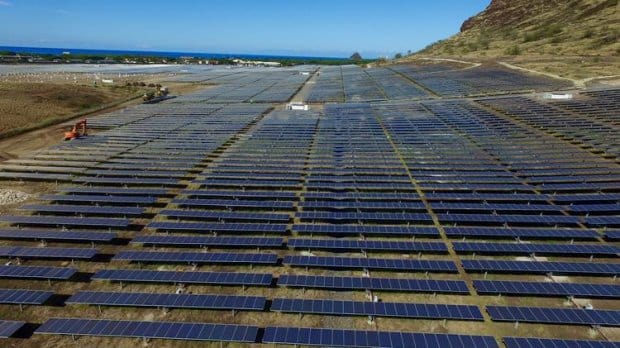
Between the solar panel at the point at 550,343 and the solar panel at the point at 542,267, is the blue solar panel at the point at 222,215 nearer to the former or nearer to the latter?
the solar panel at the point at 542,267

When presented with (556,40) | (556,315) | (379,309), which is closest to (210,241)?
(379,309)

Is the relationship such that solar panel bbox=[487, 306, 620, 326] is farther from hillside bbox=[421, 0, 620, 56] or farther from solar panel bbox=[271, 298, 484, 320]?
hillside bbox=[421, 0, 620, 56]

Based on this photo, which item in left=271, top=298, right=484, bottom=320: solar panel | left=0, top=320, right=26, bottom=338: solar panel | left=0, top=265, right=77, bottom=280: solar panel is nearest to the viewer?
left=0, top=320, right=26, bottom=338: solar panel

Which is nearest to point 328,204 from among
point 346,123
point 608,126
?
point 346,123

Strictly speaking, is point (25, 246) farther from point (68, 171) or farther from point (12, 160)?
point (12, 160)

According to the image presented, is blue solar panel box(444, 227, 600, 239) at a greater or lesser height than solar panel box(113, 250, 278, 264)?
greater

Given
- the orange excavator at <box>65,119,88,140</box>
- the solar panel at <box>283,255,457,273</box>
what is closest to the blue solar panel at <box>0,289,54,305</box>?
the solar panel at <box>283,255,457,273</box>
